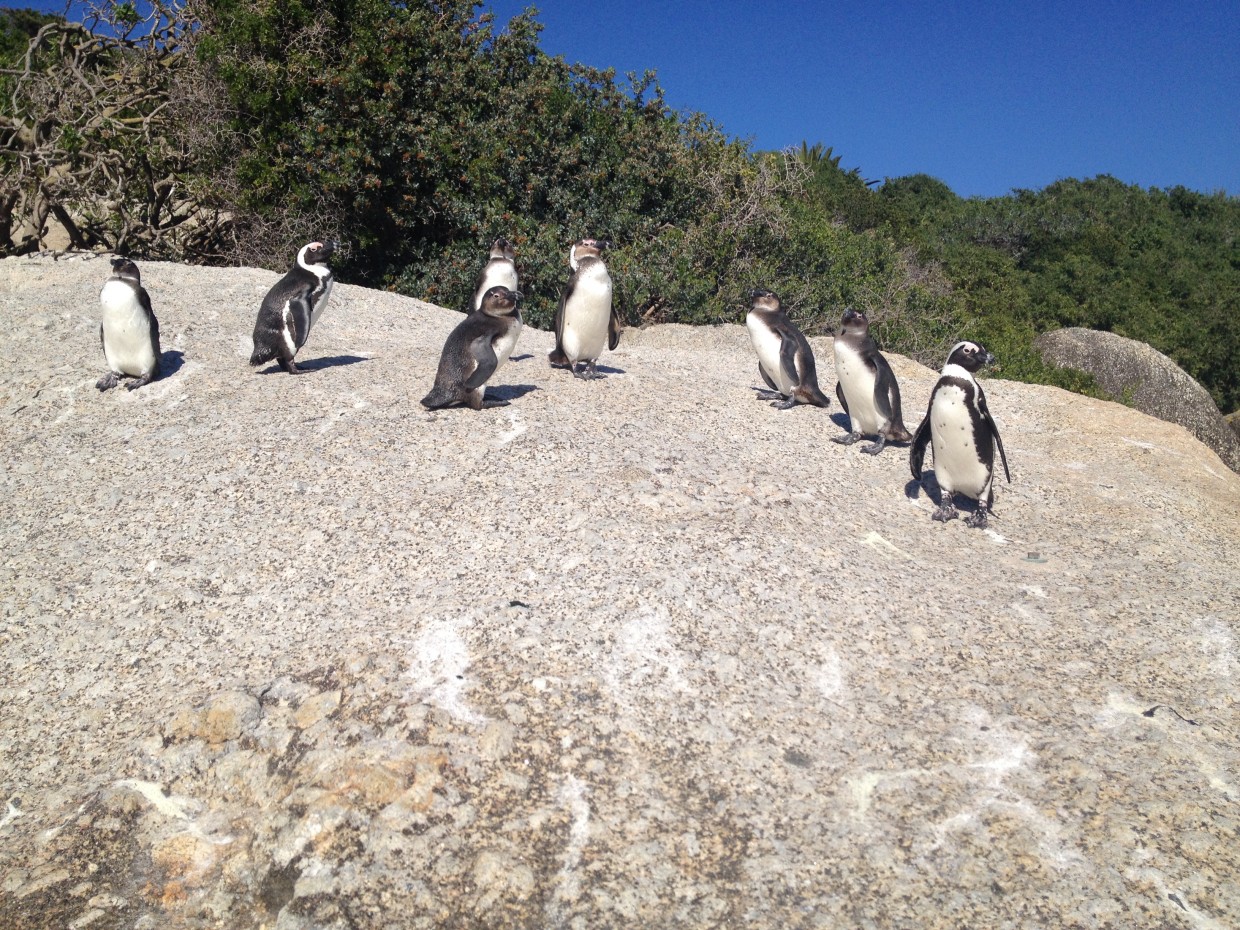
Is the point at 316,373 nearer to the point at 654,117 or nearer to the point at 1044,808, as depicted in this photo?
the point at 1044,808

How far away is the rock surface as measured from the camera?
2734mm

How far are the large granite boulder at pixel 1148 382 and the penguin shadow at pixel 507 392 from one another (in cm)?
1116

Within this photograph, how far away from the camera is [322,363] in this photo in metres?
7.38

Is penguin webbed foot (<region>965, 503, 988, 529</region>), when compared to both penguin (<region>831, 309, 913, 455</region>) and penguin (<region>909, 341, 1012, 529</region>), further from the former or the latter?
penguin (<region>831, 309, 913, 455</region>)

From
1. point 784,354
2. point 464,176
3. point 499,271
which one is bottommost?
point 784,354

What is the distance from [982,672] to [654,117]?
468 inches

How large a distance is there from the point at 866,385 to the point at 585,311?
2168 millimetres

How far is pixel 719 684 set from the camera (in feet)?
11.6

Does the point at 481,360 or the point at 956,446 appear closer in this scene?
the point at 956,446

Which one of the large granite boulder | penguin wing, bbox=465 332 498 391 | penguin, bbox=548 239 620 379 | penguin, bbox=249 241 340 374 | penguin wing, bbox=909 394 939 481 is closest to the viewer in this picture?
penguin wing, bbox=909 394 939 481

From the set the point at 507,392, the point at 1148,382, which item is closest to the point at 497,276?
the point at 507,392

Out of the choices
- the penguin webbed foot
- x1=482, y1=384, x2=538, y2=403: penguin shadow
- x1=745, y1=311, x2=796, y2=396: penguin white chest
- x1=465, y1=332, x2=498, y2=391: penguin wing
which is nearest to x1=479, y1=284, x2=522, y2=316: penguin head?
x1=465, y1=332, x2=498, y2=391: penguin wing

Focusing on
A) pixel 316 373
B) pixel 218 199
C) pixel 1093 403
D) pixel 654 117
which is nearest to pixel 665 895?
pixel 316 373

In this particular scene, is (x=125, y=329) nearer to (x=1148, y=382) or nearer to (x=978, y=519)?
(x=978, y=519)
